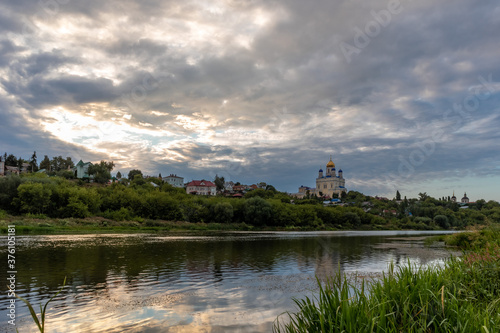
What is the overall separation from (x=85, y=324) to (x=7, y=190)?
89772mm

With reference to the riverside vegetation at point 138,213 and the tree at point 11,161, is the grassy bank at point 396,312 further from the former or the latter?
the tree at point 11,161

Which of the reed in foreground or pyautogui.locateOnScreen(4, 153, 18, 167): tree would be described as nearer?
the reed in foreground

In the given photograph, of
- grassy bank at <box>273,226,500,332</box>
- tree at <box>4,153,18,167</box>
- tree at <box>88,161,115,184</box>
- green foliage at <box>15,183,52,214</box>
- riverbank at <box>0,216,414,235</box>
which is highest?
tree at <box>4,153,18,167</box>

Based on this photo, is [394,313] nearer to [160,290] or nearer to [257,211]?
[160,290]

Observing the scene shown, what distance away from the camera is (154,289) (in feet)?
63.3

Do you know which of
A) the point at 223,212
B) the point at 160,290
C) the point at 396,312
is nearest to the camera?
the point at 396,312

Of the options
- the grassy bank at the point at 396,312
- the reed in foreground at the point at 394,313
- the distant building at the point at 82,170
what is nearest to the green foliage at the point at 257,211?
the distant building at the point at 82,170

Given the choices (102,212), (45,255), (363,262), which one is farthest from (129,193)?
(363,262)

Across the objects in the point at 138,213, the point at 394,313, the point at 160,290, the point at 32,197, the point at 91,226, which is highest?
the point at 32,197

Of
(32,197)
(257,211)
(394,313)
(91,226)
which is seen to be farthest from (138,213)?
(394,313)

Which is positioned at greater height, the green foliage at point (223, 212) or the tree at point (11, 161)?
the tree at point (11, 161)

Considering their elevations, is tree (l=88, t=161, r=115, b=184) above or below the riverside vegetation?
above

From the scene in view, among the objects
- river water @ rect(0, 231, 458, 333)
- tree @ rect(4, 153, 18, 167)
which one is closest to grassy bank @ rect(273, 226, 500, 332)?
river water @ rect(0, 231, 458, 333)

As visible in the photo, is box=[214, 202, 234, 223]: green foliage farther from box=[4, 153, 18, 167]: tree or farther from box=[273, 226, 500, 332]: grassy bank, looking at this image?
box=[4, 153, 18, 167]: tree
